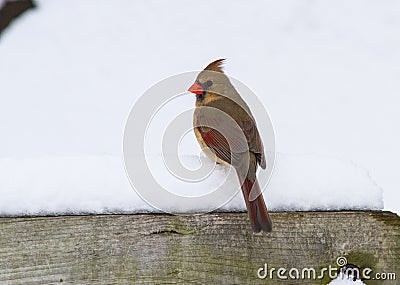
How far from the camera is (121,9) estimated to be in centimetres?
543

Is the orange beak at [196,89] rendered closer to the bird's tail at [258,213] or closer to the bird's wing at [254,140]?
the bird's wing at [254,140]

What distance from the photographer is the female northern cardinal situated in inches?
80.5

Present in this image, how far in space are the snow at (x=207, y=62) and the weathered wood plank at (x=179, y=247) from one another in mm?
1764

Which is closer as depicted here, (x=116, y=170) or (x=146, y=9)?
(x=116, y=170)

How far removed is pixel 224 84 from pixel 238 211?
95 centimetres

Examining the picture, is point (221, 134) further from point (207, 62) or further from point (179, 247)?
point (207, 62)

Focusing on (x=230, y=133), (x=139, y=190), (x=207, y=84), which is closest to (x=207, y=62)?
(x=207, y=84)

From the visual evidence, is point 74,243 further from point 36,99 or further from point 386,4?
point 386,4

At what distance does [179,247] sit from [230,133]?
2.29 ft

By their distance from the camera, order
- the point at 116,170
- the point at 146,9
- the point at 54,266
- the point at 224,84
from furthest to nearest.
Answer: the point at 146,9, the point at 224,84, the point at 116,170, the point at 54,266

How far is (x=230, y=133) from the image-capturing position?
256 cm

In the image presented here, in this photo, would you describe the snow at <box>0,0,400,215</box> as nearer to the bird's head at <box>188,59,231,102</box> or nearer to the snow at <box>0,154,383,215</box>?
the bird's head at <box>188,59,231,102</box>

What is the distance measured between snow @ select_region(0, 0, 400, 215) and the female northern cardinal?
995 mm

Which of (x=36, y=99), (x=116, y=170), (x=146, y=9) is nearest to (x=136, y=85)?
(x=36, y=99)
